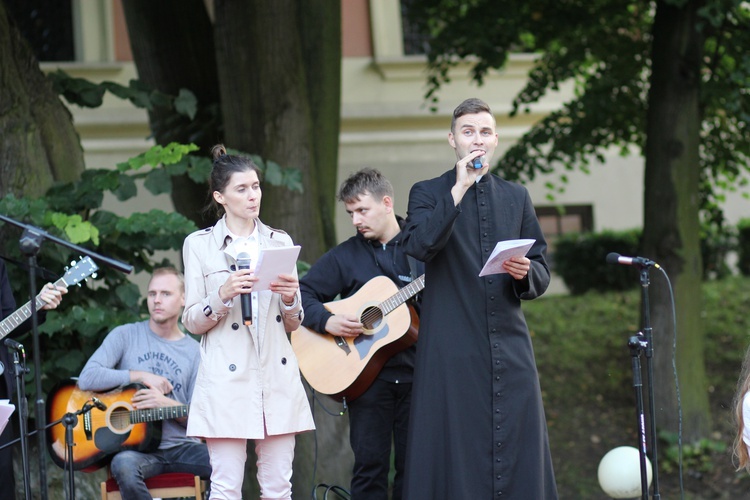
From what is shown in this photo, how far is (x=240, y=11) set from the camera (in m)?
7.86

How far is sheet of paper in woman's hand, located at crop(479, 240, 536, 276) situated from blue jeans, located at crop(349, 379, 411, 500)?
54.8 inches

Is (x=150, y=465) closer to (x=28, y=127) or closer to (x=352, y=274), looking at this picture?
(x=352, y=274)

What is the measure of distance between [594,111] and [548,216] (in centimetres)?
448

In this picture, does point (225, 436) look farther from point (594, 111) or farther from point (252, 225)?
point (594, 111)

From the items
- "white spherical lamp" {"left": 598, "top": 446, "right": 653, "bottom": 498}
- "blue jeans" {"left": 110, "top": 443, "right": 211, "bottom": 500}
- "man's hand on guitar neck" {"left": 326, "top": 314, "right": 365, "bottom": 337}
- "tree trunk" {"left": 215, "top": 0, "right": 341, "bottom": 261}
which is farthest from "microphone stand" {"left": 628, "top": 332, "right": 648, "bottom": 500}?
"tree trunk" {"left": 215, "top": 0, "right": 341, "bottom": 261}

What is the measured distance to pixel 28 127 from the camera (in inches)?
281

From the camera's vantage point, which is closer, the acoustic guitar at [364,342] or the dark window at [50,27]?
the acoustic guitar at [364,342]

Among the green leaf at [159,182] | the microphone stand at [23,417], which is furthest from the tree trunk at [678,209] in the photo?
the microphone stand at [23,417]

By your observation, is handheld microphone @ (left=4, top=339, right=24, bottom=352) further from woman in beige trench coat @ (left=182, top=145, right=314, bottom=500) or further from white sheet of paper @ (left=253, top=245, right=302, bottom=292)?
white sheet of paper @ (left=253, top=245, right=302, bottom=292)

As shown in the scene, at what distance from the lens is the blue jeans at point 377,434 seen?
5523 mm

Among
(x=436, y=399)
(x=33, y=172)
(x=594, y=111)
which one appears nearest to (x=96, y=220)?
(x=33, y=172)

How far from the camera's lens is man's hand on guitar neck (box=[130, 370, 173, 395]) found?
19.4 ft

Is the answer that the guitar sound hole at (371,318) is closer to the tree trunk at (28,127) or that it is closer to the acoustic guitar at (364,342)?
the acoustic guitar at (364,342)

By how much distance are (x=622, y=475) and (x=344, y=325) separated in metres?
2.20
